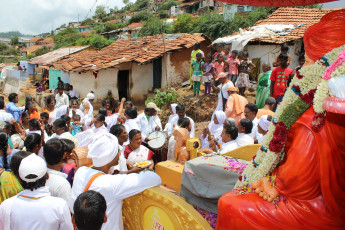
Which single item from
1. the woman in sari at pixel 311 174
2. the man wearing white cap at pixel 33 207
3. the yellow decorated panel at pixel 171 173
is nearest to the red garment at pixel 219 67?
the yellow decorated panel at pixel 171 173

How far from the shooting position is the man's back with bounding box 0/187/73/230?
2449mm

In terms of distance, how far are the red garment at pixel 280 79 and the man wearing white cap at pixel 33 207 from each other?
18.1 ft

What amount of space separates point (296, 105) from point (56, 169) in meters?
2.75

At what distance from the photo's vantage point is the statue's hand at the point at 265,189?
7.25ft

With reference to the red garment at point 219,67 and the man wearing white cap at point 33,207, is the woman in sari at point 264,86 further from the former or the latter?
the man wearing white cap at point 33,207

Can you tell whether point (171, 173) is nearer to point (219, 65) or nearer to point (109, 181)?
point (109, 181)

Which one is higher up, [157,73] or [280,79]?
[157,73]

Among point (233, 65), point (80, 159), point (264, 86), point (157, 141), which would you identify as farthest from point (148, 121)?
point (233, 65)

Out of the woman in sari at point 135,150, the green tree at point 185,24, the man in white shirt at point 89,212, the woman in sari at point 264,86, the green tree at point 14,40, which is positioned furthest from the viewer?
the green tree at point 14,40

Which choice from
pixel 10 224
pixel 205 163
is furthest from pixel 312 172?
pixel 10 224

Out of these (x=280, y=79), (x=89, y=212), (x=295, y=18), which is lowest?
(x=89, y=212)

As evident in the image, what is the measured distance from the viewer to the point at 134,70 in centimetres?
1575

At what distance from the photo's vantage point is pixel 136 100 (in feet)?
52.4

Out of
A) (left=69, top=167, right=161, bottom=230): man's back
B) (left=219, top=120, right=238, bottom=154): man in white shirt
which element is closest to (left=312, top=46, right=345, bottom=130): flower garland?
(left=69, top=167, right=161, bottom=230): man's back
